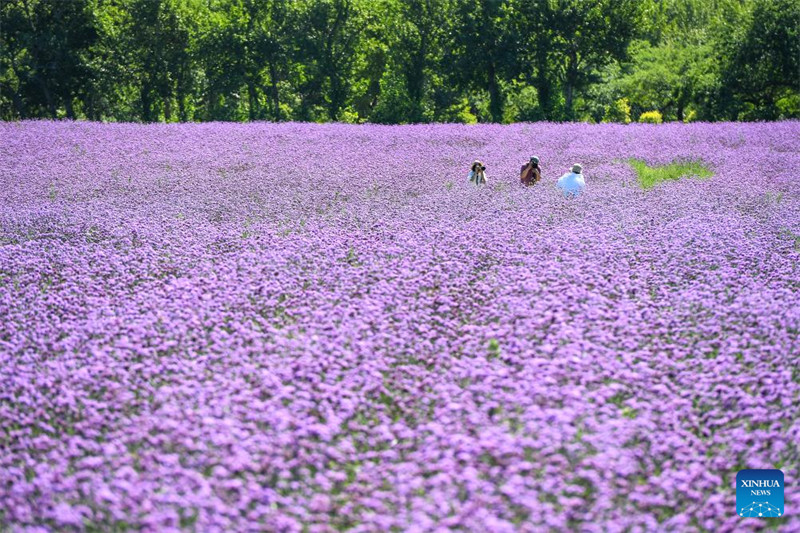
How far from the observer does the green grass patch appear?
12069 millimetres

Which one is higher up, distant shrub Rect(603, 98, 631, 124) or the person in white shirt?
distant shrub Rect(603, 98, 631, 124)

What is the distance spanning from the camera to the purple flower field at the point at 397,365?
3201 millimetres

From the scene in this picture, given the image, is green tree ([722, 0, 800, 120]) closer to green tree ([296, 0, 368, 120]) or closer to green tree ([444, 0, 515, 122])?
green tree ([444, 0, 515, 122])

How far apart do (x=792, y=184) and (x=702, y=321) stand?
7.71 meters

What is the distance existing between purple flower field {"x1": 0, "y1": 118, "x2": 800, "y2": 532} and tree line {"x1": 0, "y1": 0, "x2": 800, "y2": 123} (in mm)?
22957

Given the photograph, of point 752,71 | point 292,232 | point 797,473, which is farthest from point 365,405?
point 752,71

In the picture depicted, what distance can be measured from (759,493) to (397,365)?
2.12 metres

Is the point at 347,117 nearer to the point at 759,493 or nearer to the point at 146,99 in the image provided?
the point at 146,99

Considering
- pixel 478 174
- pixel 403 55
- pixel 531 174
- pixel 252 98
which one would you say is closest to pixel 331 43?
pixel 403 55

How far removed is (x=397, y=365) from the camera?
4.62 metres

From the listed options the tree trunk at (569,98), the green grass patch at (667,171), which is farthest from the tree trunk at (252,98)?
the green grass patch at (667,171)

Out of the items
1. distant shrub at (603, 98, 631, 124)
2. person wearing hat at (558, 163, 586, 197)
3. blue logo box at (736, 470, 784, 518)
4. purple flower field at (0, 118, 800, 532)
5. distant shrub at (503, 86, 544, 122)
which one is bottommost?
blue logo box at (736, 470, 784, 518)

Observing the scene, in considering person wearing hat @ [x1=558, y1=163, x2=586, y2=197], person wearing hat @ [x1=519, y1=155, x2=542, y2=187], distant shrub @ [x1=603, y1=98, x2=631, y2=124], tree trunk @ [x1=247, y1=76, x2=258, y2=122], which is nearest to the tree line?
tree trunk @ [x1=247, y1=76, x2=258, y2=122]

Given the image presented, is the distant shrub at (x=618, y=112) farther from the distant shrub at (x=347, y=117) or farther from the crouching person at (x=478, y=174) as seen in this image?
the crouching person at (x=478, y=174)
